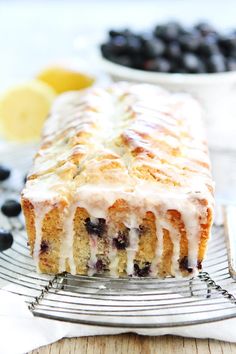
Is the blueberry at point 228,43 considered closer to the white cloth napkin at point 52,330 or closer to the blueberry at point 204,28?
the blueberry at point 204,28

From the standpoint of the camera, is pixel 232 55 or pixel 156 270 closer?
pixel 156 270

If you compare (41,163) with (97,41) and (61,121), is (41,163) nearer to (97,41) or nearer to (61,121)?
(61,121)

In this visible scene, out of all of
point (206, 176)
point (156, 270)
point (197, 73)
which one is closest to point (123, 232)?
point (156, 270)

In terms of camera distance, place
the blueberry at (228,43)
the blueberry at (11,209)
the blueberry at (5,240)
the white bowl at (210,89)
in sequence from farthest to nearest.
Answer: the blueberry at (228,43), the white bowl at (210,89), the blueberry at (11,209), the blueberry at (5,240)

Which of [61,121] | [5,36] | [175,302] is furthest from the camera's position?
[5,36]

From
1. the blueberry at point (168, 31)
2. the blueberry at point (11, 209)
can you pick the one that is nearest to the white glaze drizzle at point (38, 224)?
the blueberry at point (11, 209)

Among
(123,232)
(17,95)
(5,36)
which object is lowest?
(5,36)

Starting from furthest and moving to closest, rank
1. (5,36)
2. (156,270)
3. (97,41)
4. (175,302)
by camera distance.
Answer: (5,36), (97,41), (156,270), (175,302)
